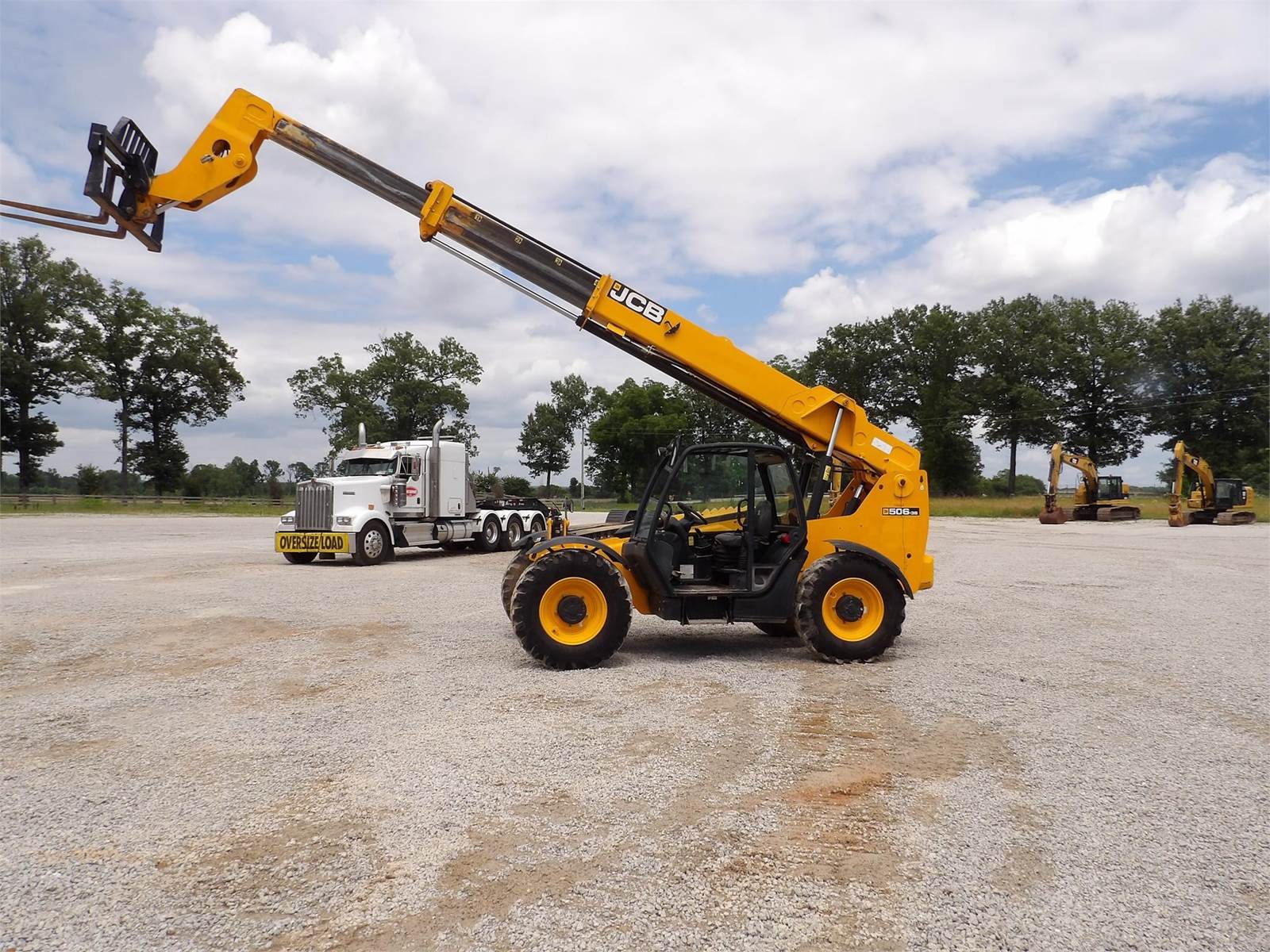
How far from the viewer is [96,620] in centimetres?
939

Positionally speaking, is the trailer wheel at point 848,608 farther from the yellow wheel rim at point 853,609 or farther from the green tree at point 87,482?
the green tree at point 87,482

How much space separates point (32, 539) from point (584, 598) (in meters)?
21.3

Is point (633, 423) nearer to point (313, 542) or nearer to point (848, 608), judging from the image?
point (313, 542)

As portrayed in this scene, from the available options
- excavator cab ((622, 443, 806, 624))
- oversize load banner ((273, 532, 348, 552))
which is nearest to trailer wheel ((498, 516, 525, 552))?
oversize load banner ((273, 532, 348, 552))

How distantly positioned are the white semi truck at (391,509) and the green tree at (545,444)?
217 ft

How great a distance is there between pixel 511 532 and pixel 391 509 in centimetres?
391

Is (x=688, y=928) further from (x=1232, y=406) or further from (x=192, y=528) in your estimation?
(x=1232, y=406)

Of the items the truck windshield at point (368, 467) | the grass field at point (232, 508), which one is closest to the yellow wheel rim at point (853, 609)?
the truck windshield at point (368, 467)

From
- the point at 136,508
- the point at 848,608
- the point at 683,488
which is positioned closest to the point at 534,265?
the point at 683,488

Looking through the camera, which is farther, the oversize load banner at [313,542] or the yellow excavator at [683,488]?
the oversize load banner at [313,542]

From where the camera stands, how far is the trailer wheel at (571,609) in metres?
7.17

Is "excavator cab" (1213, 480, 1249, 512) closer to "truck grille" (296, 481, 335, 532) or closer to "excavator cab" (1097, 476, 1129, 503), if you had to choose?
"excavator cab" (1097, 476, 1129, 503)

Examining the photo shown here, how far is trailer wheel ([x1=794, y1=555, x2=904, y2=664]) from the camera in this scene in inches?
297

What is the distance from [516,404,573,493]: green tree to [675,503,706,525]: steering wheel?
78278 millimetres
